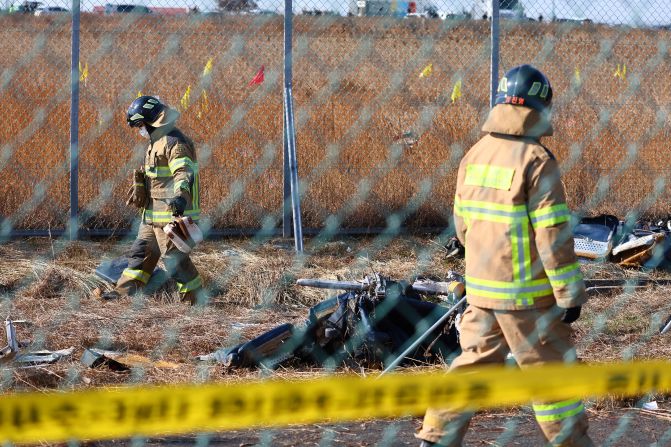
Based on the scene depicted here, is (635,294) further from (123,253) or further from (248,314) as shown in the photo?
(123,253)

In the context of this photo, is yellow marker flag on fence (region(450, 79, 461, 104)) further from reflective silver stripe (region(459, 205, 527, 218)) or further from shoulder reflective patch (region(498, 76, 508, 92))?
reflective silver stripe (region(459, 205, 527, 218))

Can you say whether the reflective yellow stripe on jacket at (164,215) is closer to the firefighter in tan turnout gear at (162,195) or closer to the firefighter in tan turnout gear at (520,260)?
the firefighter in tan turnout gear at (162,195)

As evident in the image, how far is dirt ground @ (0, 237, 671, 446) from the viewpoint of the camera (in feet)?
15.7

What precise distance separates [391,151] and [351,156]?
0.38 metres

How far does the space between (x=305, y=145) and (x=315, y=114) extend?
301mm

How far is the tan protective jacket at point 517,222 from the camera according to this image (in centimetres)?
395

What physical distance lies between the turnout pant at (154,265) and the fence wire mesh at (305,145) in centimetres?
12

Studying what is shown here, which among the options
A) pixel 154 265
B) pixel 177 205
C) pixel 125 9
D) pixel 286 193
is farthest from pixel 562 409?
pixel 286 193

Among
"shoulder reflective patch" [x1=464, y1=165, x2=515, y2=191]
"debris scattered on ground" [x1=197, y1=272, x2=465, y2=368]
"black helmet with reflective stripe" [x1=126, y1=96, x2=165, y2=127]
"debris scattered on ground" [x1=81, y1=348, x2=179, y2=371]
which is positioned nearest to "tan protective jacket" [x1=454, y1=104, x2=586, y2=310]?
"shoulder reflective patch" [x1=464, y1=165, x2=515, y2=191]

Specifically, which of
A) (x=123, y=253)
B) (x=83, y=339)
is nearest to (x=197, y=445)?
(x=83, y=339)

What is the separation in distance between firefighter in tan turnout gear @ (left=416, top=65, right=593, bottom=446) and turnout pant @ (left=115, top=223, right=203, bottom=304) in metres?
3.52

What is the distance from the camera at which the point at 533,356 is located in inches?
160

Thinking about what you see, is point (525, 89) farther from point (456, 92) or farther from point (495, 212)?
point (456, 92)


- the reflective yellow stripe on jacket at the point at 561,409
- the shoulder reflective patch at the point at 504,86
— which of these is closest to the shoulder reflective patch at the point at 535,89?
the shoulder reflective patch at the point at 504,86
